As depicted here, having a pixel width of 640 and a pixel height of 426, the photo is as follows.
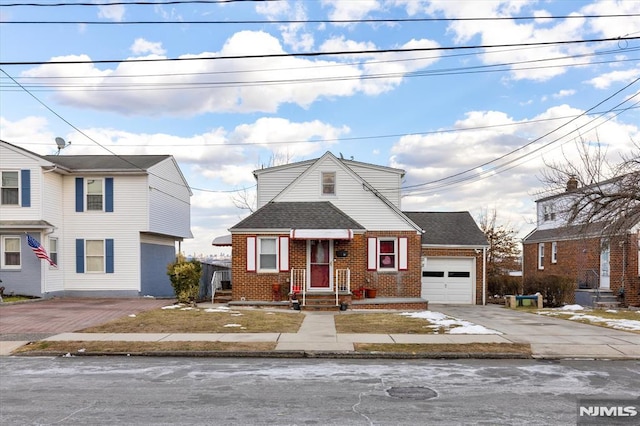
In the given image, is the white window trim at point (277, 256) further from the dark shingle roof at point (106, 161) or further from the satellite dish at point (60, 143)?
the satellite dish at point (60, 143)

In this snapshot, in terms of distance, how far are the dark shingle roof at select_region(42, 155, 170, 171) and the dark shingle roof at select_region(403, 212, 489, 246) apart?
14.3 meters

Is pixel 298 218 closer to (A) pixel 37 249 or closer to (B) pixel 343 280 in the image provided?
(B) pixel 343 280

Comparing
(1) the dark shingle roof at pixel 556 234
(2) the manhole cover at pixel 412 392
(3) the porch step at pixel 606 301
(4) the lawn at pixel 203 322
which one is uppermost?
(1) the dark shingle roof at pixel 556 234

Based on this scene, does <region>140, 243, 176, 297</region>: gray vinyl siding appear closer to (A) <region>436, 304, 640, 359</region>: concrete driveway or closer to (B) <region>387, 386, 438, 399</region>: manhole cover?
(A) <region>436, 304, 640, 359</region>: concrete driveway

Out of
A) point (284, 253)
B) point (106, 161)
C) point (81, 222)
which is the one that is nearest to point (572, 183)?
point (284, 253)

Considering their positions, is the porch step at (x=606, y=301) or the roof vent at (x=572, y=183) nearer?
the roof vent at (x=572, y=183)

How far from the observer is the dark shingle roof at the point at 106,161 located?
992 inches

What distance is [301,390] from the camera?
7.69 metres

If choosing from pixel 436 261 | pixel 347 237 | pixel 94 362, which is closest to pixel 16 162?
pixel 347 237

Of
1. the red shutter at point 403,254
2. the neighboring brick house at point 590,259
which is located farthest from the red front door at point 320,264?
the neighboring brick house at point 590,259

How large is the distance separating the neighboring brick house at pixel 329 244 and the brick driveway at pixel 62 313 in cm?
456

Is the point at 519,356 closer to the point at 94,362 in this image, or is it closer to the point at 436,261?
the point at 94,362

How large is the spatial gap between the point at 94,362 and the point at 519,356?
8.46 metres

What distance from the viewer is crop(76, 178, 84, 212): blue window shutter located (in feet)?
82.5
